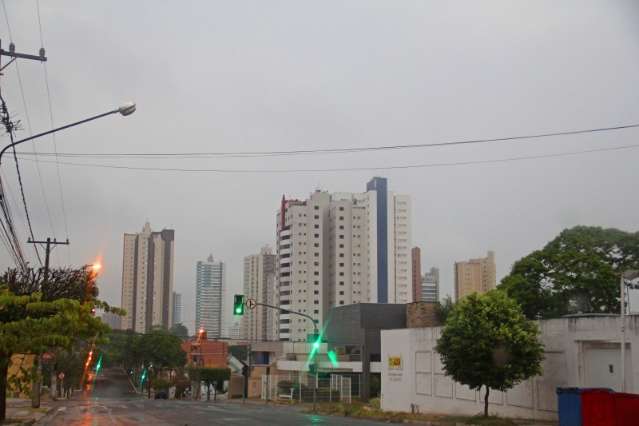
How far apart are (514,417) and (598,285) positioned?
92.3 ft

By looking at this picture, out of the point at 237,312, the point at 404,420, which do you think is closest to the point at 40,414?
the point at 237,312

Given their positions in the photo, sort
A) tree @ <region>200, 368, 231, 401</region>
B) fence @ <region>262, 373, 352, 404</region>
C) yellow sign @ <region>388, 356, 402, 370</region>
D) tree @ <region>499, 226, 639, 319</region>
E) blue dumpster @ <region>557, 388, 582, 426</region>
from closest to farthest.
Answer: blue dumpster @ <region>557, 388, 582, 426</region>, yellow sign @ <region>388, 356, 402, 370</region>, tree @ <region>499, 226, 639, 319</region>, fence @ <region>262, 373, 352, 404</region>, tree @ <region>200, 368, 231, 401</region>

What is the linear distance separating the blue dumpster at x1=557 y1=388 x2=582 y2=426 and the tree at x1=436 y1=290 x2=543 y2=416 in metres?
5.92

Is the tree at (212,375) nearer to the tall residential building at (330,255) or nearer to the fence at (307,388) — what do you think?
the fence at (307,388)

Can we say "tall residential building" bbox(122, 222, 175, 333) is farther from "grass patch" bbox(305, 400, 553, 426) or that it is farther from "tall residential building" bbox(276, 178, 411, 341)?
"grass patch" bbox(305, 400, 553, 426)

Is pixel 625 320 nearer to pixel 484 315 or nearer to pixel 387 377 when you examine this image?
pixel 484 315

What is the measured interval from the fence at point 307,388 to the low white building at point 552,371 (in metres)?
13.1

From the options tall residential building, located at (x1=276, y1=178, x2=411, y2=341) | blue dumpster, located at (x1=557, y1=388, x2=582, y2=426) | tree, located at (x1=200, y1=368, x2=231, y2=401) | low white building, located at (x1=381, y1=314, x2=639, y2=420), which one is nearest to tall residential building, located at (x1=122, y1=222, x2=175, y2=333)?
tall residential building, located at (x1=276, y1=178, x2=411, y2=341)

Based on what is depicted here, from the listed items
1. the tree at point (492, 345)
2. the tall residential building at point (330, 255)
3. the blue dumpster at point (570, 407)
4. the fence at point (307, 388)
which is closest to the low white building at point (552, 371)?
the tree at point (492, 345)

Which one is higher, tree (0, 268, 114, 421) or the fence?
tree (0, 268, 114, 421)

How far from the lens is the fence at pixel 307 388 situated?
6312 centimetres

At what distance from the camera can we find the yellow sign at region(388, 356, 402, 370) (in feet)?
152

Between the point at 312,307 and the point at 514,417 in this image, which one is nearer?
the point at 514,417

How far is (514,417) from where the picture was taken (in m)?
34.1
